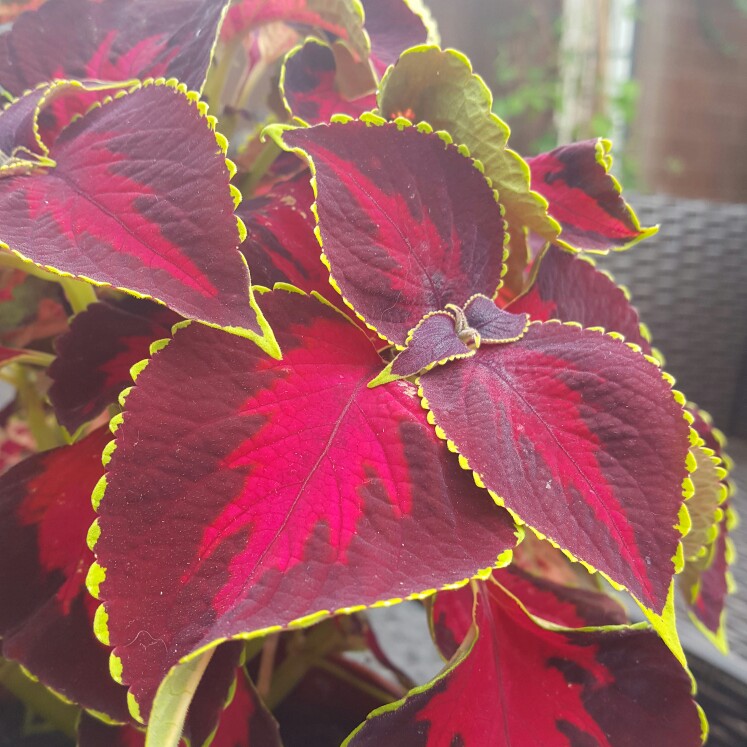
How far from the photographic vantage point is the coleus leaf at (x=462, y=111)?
1.11 feet

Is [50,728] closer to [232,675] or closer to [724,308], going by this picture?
[232,675]

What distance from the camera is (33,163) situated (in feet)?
1.04

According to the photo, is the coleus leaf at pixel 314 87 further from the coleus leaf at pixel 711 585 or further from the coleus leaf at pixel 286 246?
the coleus leaf at pixel 711 585

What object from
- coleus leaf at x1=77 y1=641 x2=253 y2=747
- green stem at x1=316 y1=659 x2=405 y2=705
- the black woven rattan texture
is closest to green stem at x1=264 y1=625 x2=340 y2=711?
green stem at x1=316 y1=659 x2=405 y2=705

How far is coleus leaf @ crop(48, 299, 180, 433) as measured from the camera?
364 mm

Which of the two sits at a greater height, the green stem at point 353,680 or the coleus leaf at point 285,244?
the coleus leaf at point 285,244

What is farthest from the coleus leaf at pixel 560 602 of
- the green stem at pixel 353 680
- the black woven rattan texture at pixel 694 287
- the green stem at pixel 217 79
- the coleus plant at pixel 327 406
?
the black woven rattan texture at pixel 694 287

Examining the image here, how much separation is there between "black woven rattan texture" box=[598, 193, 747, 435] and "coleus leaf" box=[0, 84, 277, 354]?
895 millimetres

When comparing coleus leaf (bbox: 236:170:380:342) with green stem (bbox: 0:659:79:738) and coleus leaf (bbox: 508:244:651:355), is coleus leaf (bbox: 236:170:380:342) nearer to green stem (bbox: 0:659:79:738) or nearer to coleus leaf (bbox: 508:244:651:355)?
coleus leaf (bbox: 508:244:651:355)

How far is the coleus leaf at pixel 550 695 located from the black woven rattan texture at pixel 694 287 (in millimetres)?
816

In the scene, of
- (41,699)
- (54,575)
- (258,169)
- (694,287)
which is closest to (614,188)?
(258,169)

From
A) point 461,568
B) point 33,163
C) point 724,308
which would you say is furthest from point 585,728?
point 724,308

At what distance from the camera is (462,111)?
0.35 meters

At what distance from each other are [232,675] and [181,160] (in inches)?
8.8
